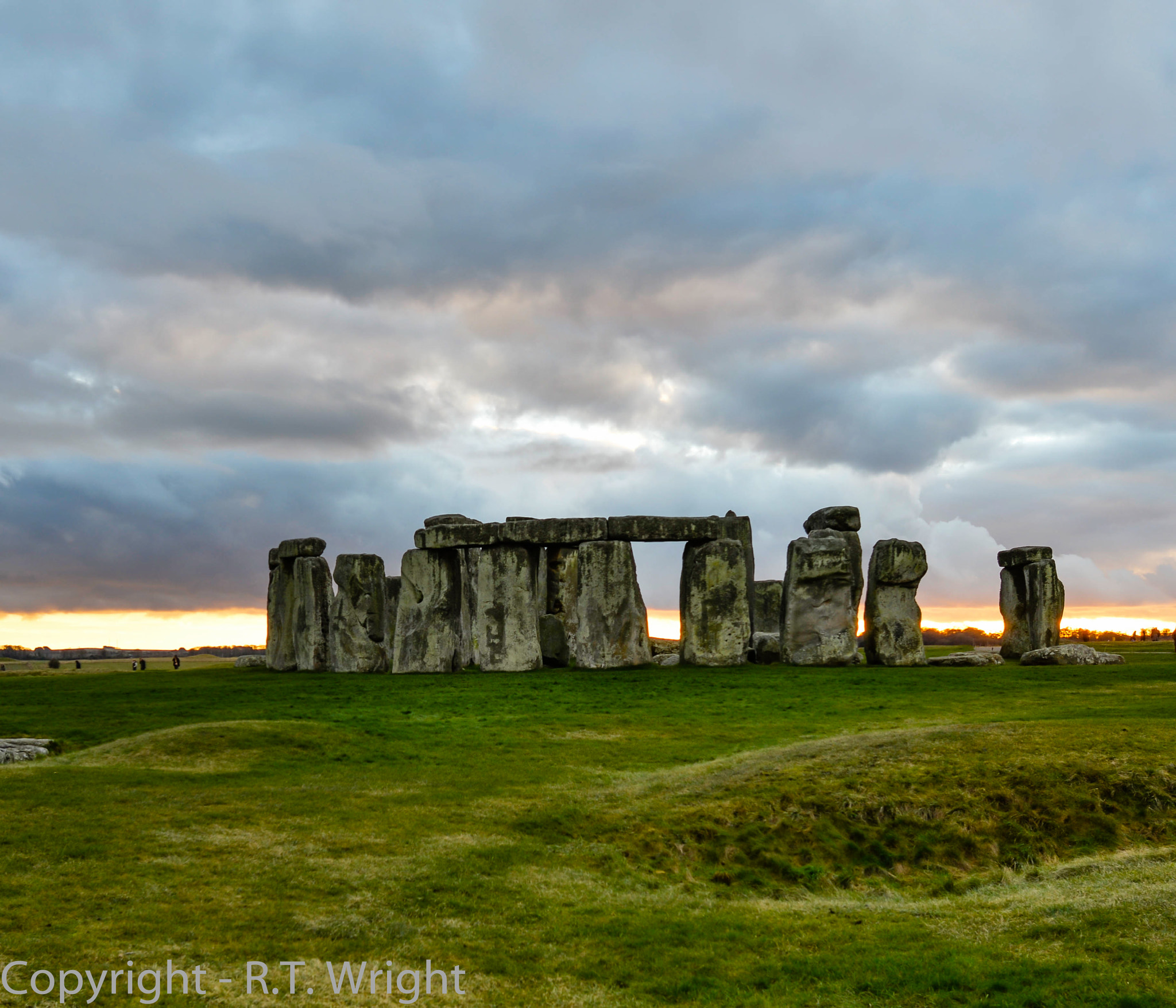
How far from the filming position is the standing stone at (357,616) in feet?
114

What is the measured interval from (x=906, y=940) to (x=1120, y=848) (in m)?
4.61

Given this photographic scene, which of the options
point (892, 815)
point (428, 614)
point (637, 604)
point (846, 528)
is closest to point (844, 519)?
point (846, 528)

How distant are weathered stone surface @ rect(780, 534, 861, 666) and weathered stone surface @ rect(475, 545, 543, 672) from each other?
306 inches

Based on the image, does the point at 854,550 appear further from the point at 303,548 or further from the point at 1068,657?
the point at 303,548

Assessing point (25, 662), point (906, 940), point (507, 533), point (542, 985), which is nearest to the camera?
point (542, 985)

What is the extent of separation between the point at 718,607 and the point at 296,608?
15.6 metres

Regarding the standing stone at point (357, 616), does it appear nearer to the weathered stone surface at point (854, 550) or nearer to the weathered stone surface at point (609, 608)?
the weathered stone surface at point (609, 608)

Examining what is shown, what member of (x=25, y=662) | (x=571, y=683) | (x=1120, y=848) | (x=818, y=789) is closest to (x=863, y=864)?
(x=818, y=789)

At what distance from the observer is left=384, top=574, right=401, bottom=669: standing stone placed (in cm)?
3553

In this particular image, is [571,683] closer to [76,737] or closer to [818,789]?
[76,737]

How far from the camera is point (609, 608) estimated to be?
31.1 m

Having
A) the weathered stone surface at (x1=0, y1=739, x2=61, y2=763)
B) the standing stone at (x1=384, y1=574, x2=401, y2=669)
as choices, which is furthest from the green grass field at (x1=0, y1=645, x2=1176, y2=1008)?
the standing stone at (x1=384, y1=574, x2=401, y2=669)

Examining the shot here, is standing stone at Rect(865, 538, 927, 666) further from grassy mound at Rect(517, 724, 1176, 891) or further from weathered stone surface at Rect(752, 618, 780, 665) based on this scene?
grassy mound at Rect(517, 724, 1176, 891)

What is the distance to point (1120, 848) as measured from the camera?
11.5 m
